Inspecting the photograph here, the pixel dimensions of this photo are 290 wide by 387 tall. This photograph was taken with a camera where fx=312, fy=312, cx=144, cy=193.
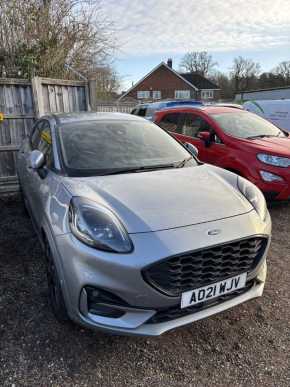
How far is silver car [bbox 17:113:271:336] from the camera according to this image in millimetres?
1821

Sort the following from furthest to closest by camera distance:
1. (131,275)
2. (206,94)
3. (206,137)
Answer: (206,94)
(206,137)
(131,275)

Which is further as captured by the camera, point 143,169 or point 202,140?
point 202,140

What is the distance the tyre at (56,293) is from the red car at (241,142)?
323cm

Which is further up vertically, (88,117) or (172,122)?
(88,117)

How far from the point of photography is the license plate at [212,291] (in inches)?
74.9

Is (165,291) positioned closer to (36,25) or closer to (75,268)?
(75,268)

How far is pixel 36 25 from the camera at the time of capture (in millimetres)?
7121

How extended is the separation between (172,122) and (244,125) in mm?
1583

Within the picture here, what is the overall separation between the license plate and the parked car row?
8.81 feet

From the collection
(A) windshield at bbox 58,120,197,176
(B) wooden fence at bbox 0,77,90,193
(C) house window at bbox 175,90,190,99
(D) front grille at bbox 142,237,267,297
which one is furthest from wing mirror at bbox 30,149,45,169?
(C) house window at bbox 175,90,190,99

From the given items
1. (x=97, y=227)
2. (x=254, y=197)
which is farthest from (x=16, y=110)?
(x=254, y=197)

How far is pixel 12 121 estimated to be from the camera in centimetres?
535

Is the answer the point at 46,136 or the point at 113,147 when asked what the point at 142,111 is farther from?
the point at 113,147

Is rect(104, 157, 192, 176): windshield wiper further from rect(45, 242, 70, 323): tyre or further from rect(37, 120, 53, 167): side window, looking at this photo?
rect(45, 242, 70, 323): tyre
